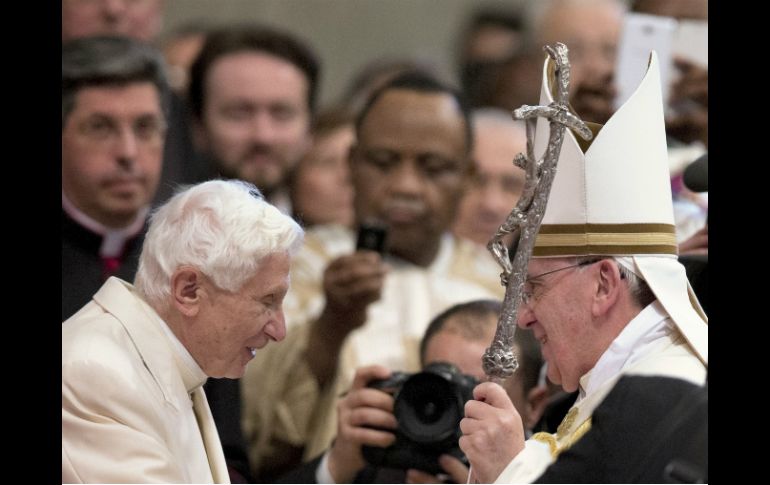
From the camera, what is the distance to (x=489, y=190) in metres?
6.88

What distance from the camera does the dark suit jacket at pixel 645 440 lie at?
11.9ft

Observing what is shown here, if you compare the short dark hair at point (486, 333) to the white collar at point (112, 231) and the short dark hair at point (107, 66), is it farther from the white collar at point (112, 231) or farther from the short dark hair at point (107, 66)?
the short dark hair at point (107, 66)

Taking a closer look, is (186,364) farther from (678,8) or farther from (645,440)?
(678,8)

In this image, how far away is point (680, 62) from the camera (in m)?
5.73

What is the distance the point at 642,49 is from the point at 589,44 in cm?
149

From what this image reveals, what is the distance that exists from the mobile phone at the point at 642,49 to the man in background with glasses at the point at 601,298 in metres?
1.81

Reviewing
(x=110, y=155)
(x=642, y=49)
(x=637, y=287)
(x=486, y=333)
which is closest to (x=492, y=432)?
(x=637, y=287)

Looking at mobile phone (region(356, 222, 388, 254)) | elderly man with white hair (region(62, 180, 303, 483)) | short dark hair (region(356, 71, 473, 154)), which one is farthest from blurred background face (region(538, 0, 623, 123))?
elderly man with white hair (region(62, 180, 303, 483))

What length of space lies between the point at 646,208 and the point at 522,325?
17.0 inches

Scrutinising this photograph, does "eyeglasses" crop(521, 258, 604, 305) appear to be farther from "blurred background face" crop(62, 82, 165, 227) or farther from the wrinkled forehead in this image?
"blurred background face" crop(62, 82, 165, 227)

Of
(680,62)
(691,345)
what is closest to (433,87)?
(680,62)

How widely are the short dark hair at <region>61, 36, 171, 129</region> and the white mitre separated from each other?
1.77 metres

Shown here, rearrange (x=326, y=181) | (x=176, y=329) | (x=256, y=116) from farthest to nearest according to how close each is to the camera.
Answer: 1. (x=326, y=181)
2. (x=256, y=116)
3. (x=176, y=329)
